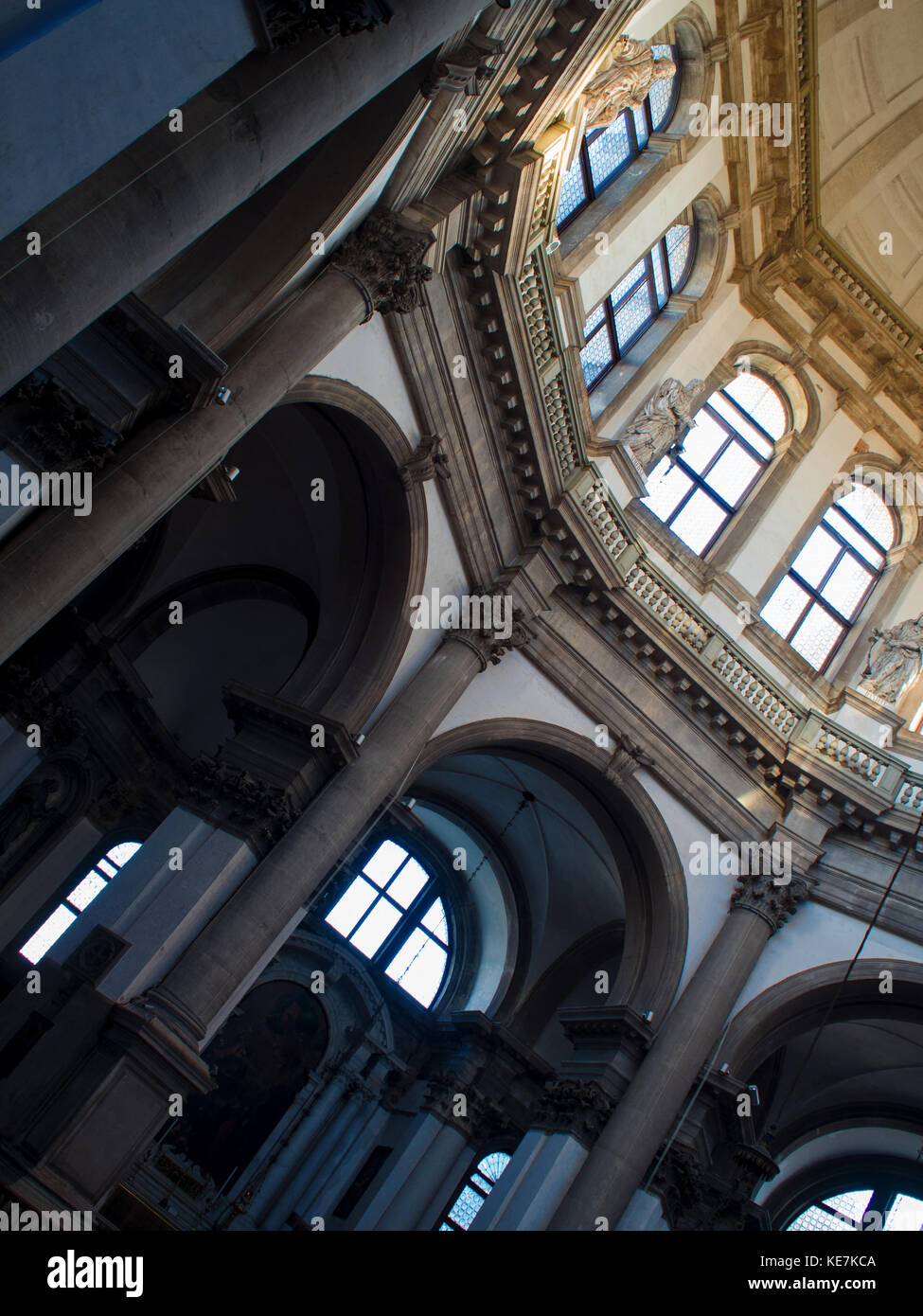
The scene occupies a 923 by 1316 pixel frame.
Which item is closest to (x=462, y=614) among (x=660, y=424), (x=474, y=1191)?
(x=660, y=424)

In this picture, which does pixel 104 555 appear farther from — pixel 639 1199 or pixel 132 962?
pixel 639 1199

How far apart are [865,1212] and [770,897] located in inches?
305

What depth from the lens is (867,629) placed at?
729 inches

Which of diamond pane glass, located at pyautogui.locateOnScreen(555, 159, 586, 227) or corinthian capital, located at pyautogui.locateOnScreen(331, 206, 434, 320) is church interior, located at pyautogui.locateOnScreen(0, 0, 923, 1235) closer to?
corinthian capital, located at pyautogui.locateOnScreen(331, 206, 434, 320)

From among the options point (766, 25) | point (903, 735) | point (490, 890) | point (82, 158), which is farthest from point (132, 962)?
point (766, 25)

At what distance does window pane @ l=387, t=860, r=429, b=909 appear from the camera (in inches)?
770

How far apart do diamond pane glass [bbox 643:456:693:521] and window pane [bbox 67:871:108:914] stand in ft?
33.6

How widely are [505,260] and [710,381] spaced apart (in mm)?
8250

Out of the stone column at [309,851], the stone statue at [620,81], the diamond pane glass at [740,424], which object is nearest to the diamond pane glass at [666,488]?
the diamond pane glass at [740,424]

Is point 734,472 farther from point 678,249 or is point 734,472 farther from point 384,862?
point 384,862

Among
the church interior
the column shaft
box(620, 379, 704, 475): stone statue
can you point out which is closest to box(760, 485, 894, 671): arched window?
the church interior

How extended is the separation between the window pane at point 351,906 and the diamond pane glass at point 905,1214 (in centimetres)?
1027

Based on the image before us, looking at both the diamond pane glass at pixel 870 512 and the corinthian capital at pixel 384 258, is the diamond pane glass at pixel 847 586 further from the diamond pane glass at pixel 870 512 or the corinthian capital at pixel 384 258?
the corinthian capital at pixel 384 258

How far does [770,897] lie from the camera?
14.2 m
